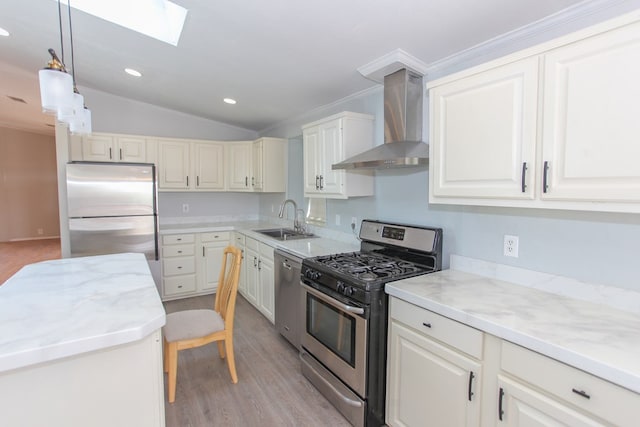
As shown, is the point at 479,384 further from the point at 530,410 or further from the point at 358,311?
the point at 358,311

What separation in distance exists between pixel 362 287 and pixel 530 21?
1.67m

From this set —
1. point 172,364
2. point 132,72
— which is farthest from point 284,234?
point 132,72

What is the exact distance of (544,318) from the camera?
1345 mm

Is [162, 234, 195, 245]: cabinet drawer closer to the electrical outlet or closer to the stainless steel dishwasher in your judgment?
the stainless steel dishwasher

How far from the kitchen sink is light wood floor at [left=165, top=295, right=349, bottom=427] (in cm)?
109

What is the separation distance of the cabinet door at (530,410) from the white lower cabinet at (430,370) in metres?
0.11

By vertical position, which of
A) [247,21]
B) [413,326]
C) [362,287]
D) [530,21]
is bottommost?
[413,326]

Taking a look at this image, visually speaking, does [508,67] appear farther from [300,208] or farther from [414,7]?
[300,208]

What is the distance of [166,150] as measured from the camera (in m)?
4.34

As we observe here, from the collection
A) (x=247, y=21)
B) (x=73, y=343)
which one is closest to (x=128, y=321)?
(x=73, y=343)

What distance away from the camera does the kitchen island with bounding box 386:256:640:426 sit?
1047 mm

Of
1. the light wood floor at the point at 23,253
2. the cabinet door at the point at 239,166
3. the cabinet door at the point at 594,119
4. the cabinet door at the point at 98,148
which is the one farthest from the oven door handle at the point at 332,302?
the light wood floor at the point at 23,253

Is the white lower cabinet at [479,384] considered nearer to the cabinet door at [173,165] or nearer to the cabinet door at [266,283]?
the cabinet door at [266,283]

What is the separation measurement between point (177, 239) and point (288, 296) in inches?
80.7
